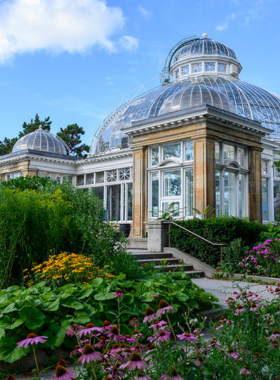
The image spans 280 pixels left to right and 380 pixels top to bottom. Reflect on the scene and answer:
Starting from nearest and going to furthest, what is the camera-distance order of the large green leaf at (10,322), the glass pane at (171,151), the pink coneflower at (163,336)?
the pink coneflower at (163,336), the large green leaf at (10,322), the glass pane at (171,151)

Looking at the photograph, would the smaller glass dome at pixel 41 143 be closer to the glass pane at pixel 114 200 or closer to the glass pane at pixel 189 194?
the glass pane at pixel 114 200

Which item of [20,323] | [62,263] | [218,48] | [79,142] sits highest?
[218,48]

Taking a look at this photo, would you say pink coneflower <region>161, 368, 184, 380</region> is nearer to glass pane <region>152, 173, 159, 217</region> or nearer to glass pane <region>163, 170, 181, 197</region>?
glass pane <region>163, 170, 181, 197</region>

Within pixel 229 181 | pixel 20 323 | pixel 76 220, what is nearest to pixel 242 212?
pixel 229 181

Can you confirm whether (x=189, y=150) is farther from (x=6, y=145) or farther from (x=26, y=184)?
(x=6, y=145)

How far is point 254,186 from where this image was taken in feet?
60.4

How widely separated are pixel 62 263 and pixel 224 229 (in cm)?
707

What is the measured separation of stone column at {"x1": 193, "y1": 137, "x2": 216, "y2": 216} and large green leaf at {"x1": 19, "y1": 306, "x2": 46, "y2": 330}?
12.3m

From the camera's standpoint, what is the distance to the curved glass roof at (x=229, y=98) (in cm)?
2864

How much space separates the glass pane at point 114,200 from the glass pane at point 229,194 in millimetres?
11871

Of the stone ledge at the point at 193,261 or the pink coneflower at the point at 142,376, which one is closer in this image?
the pink coneflower at the point at 142,376

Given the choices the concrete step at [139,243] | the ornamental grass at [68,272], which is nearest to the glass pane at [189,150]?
the concrete step at [139,243]

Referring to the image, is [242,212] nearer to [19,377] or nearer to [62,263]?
[62,263]

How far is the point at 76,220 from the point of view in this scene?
7566mm
